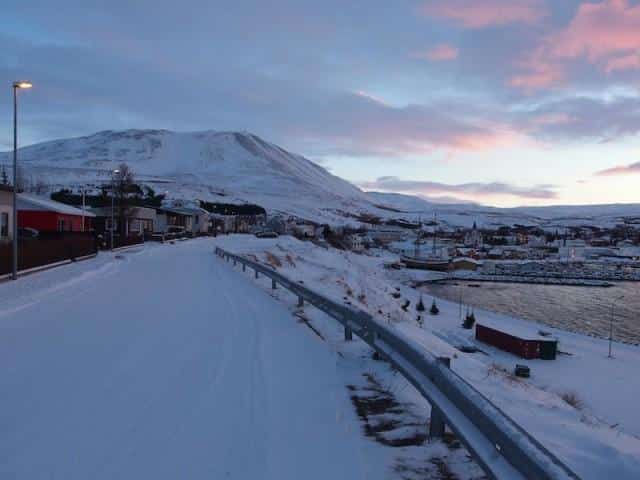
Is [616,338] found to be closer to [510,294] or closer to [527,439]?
[510,294]

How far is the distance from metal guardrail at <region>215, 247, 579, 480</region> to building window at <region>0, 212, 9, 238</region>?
26590 mm

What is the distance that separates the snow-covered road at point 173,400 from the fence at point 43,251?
9.50 metres

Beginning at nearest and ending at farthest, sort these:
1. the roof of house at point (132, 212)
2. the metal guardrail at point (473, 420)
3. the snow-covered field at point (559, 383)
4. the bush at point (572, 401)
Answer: the metal guardrail at point (473, 420)
the snow-covered field at point (559, 383)
the bush at point (572, 401)
the roof of house at point (132, 212)

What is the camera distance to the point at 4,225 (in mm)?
28297

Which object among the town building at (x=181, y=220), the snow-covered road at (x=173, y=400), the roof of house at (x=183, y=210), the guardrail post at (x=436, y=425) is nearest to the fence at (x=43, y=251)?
the snow-covered road at (x=173, y=400)

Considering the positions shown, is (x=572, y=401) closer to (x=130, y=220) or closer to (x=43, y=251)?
(x=43, y=251)

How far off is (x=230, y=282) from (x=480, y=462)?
17.2 meters

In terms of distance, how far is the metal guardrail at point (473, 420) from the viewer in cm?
334

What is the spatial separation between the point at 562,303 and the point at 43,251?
59665mm

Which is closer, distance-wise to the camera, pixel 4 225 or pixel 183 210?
pixel 4 225

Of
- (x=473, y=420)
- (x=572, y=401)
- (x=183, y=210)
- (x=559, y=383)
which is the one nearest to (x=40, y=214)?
(x=559, y=383)

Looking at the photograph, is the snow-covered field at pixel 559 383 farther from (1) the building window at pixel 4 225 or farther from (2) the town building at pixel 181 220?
(2) the town building at pixel 181 220

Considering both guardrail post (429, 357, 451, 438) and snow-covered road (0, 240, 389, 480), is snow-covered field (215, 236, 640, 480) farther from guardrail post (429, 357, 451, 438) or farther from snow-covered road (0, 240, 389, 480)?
snow-covered road (0, 240, 389, 480)

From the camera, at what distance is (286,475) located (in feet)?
14.4
